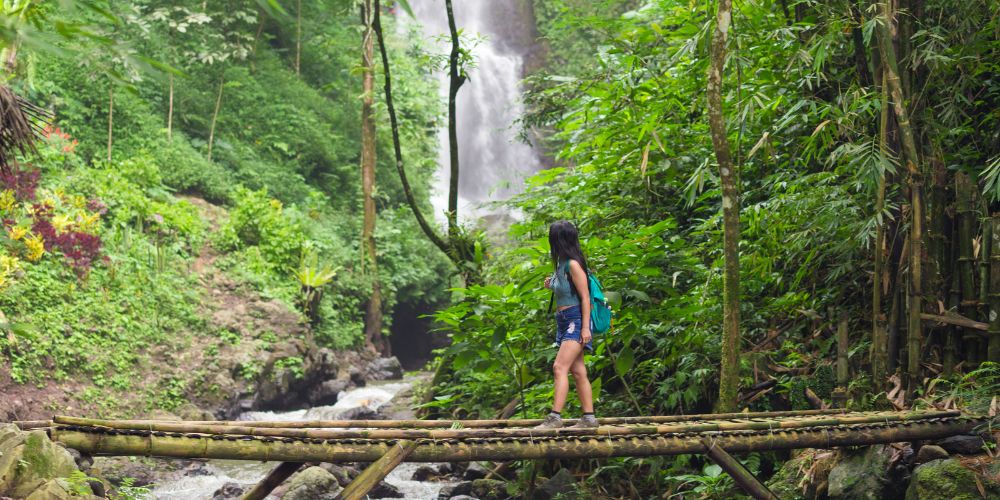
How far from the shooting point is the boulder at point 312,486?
6.95 m

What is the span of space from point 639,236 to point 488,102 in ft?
63.9

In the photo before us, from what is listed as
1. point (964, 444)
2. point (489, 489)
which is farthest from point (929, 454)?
point (489, 489)

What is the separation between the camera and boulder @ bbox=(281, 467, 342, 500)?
6949 mm

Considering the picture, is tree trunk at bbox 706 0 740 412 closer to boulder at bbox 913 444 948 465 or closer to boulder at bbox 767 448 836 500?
boulder at bbox 767 448 836 500

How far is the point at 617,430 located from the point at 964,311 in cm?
208

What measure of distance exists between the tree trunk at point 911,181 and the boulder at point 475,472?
4.15m

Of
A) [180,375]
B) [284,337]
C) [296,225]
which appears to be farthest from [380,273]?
[180,375]

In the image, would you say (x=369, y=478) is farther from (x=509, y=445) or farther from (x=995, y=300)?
(x=995, y=300)

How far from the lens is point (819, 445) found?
14.3 ft

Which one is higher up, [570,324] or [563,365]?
[570,324]

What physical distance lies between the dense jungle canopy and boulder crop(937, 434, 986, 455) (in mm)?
214

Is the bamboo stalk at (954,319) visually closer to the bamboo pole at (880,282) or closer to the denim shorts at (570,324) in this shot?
the bamboo pole at (880,282)

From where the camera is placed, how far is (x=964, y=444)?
4.23 metres

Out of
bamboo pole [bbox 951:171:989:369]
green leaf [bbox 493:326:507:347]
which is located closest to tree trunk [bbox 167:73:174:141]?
green leaf [bbox 493:326:507:347]
